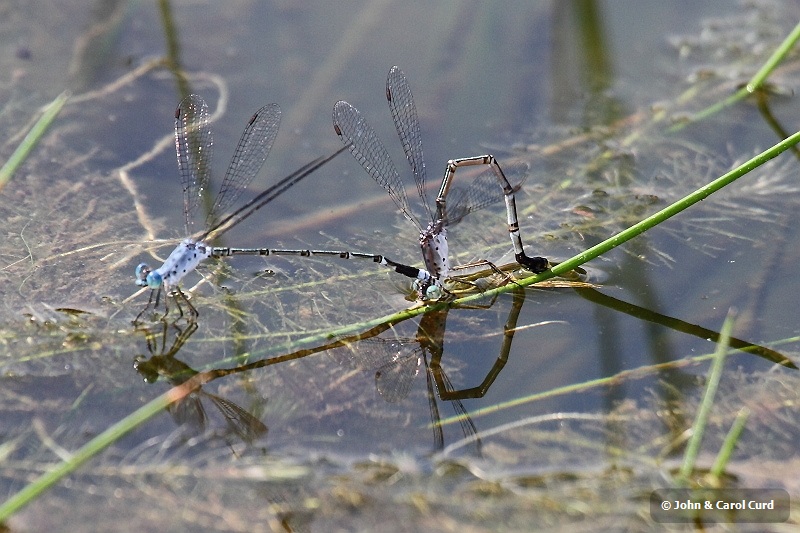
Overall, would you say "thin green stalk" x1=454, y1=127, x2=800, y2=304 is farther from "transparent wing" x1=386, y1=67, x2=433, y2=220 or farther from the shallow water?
"transparent wing" x1=386, y1=67, x2=433, y2=220

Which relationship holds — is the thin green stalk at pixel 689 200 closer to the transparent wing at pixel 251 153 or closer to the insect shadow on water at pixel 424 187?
the insect shadow on water at pixel 424 187

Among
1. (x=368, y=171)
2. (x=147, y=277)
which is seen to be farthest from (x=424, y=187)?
(x=147, y=277)

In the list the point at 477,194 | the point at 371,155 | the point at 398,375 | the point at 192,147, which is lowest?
the point at 398,375

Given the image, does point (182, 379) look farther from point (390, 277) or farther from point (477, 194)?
point (477, 194)

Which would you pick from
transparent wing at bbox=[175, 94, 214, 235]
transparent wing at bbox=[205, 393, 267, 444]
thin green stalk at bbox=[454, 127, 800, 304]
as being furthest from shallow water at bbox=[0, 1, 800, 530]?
thin green stalk at bbox=[454, 127, 800, 304]

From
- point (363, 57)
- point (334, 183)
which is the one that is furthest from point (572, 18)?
point (334, 183)

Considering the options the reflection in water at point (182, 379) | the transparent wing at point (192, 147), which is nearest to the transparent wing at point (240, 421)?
the reflection in water at point (182, 379)

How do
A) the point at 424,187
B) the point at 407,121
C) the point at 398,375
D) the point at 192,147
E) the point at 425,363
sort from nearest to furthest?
the point at 398,375 → the point at 425,363 → the point at 192,147 → the point at 407,121 → the point at 424,187
